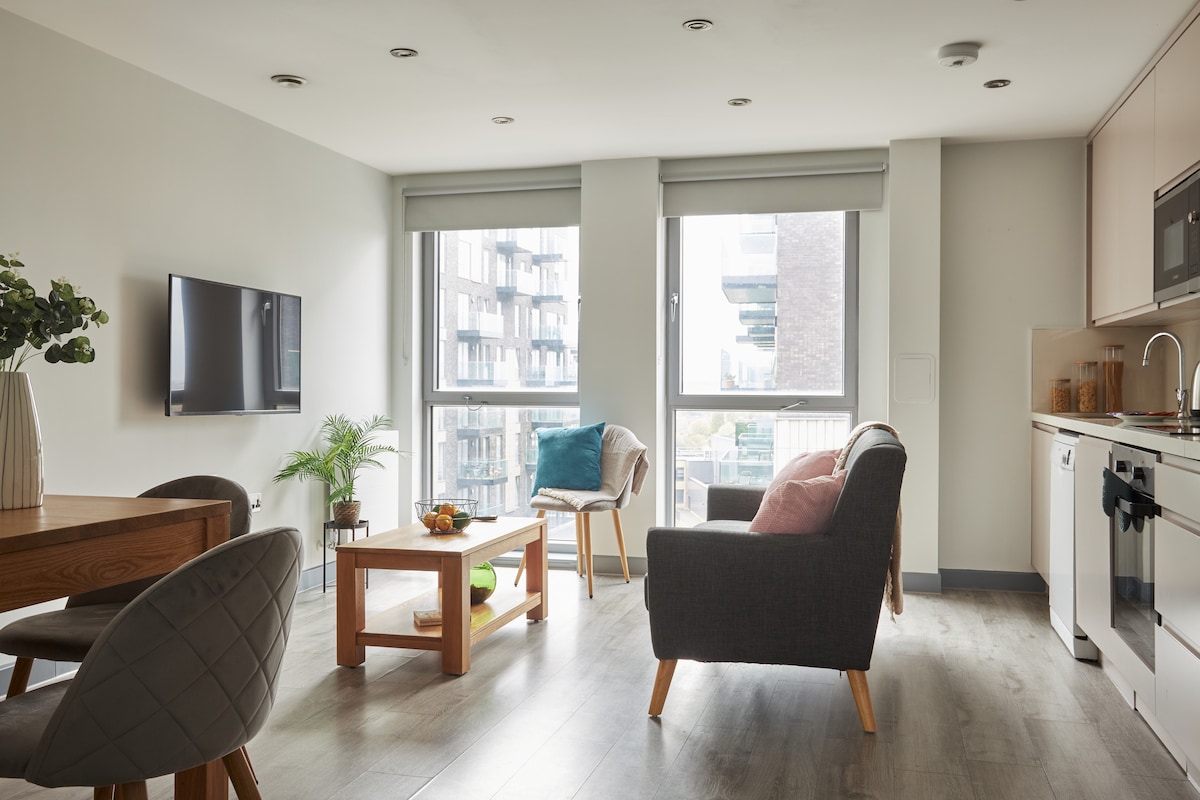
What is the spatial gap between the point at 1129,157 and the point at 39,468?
14.0 ft

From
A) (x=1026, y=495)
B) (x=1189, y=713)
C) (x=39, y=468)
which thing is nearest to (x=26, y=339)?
(x=39, y=468)

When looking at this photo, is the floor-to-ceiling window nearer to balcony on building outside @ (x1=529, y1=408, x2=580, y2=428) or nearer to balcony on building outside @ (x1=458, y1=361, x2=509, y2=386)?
balcony on building outside @ (x1=529, y1=408, x2=580, y2=428)

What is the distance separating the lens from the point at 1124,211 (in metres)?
4.27

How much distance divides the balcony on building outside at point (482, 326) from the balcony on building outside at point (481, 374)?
0.18m

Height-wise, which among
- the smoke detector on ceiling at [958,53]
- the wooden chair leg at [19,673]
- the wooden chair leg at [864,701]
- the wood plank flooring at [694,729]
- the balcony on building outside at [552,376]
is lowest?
the wood plank flooring at [694,729]

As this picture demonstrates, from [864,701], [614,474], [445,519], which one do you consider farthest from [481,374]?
[864,701]

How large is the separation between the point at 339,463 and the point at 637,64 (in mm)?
2669

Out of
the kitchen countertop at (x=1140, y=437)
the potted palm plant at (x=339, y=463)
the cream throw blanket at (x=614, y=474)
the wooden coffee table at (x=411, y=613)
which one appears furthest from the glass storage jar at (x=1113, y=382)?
the potted palm plant at (x=339, y=463)

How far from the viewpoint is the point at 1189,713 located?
2.46 meters

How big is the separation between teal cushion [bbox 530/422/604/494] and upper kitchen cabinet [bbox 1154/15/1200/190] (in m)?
2.96

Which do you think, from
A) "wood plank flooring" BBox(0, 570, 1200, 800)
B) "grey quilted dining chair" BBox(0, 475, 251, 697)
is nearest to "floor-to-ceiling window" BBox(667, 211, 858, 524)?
"wood plank flooring" BBox(0, 570, 1200, 800)

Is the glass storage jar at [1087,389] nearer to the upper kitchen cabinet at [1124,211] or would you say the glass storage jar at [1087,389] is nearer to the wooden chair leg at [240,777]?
the upper kitchen cabinet at [1124,211]

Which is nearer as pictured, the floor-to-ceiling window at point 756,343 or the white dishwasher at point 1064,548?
the white dishwasher at point 1064,548

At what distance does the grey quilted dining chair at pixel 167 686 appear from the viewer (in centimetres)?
152
